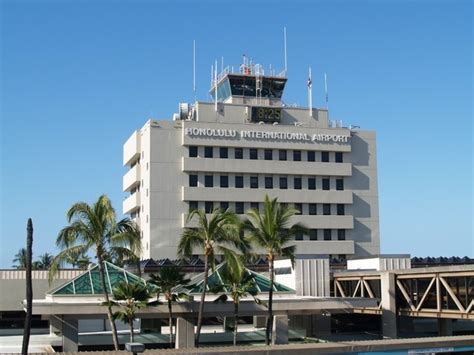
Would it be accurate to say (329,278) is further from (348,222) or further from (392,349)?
(348,222)

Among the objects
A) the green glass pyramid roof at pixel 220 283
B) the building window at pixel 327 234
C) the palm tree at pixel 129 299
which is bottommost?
the palm tree at pixel 129 299

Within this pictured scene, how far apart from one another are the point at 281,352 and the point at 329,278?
28879 millimetres

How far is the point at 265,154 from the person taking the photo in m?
94.4

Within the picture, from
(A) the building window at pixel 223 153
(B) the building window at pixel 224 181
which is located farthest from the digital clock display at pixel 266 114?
(B) the building window at pixel 224 181

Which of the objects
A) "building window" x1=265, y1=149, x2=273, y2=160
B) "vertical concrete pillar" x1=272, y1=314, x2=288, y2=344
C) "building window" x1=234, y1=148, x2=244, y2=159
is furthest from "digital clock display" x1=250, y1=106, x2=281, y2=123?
"vertical concrete pillar" x1=272, y1=314, x2=288, y2=344

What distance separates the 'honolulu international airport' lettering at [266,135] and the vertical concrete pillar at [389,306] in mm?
41260

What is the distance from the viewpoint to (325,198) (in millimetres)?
96000

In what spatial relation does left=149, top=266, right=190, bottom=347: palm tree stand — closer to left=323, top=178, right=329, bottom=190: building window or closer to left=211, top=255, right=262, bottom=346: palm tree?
left=211, top=255, right=262, bottom=346: palm tree

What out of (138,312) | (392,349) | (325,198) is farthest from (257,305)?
(325,198)

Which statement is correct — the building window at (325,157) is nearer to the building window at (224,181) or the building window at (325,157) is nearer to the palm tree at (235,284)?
the building window at (224,181)

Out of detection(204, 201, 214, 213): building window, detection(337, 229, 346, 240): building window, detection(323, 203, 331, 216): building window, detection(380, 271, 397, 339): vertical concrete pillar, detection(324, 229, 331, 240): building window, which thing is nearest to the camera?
detection(380, 271, 397, 339): vertical concrete pillar

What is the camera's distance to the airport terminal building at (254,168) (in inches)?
3575

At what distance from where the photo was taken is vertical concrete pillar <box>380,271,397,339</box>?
53.9 m

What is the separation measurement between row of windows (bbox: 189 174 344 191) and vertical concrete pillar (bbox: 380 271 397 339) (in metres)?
40.3
